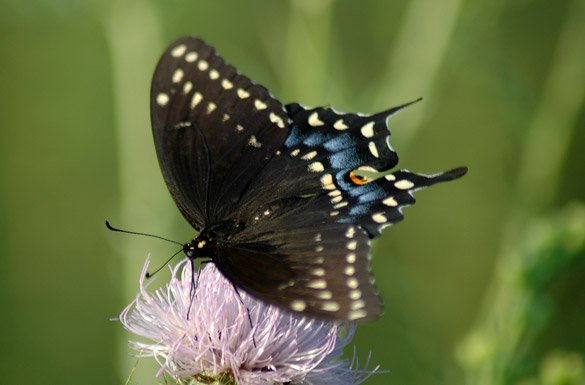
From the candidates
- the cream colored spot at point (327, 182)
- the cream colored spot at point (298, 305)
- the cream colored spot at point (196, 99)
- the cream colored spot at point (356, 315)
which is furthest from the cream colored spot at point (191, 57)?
the cream colored spot at point (356, 315)

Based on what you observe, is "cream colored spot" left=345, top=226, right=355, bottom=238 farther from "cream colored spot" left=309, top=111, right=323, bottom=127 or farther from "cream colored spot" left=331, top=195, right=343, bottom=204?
"cream colored spot" left=309, top=111, right=323, bottom=127

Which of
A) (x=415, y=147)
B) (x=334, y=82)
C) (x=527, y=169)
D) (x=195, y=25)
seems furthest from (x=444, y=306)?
(x=195, y=25)

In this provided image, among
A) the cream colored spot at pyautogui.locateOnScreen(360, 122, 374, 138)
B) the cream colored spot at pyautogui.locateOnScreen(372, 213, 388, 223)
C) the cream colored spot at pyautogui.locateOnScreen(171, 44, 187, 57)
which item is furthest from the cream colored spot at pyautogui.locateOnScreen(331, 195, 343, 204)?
the cream colored spot at pyautogui.locateOnScreen(171, 44, 187, 57)

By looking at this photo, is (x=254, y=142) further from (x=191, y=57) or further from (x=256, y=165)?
(x=191, y=57)

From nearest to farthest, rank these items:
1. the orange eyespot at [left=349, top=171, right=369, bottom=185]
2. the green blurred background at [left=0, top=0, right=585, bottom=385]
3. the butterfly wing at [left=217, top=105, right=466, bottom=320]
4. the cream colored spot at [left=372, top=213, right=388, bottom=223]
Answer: the butterfly wing at [left=217, top=105, right=466, bottom=320] < the cream colored spot at [left=372, top=213, right=388, bottom=223] < the orange eyespot at [left=349, top=171, right=369, bottom=185] < the green blurred background at [left=0, top=0, right=585, bottom=385]

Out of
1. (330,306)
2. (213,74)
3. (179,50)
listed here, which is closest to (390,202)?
(330,306)
